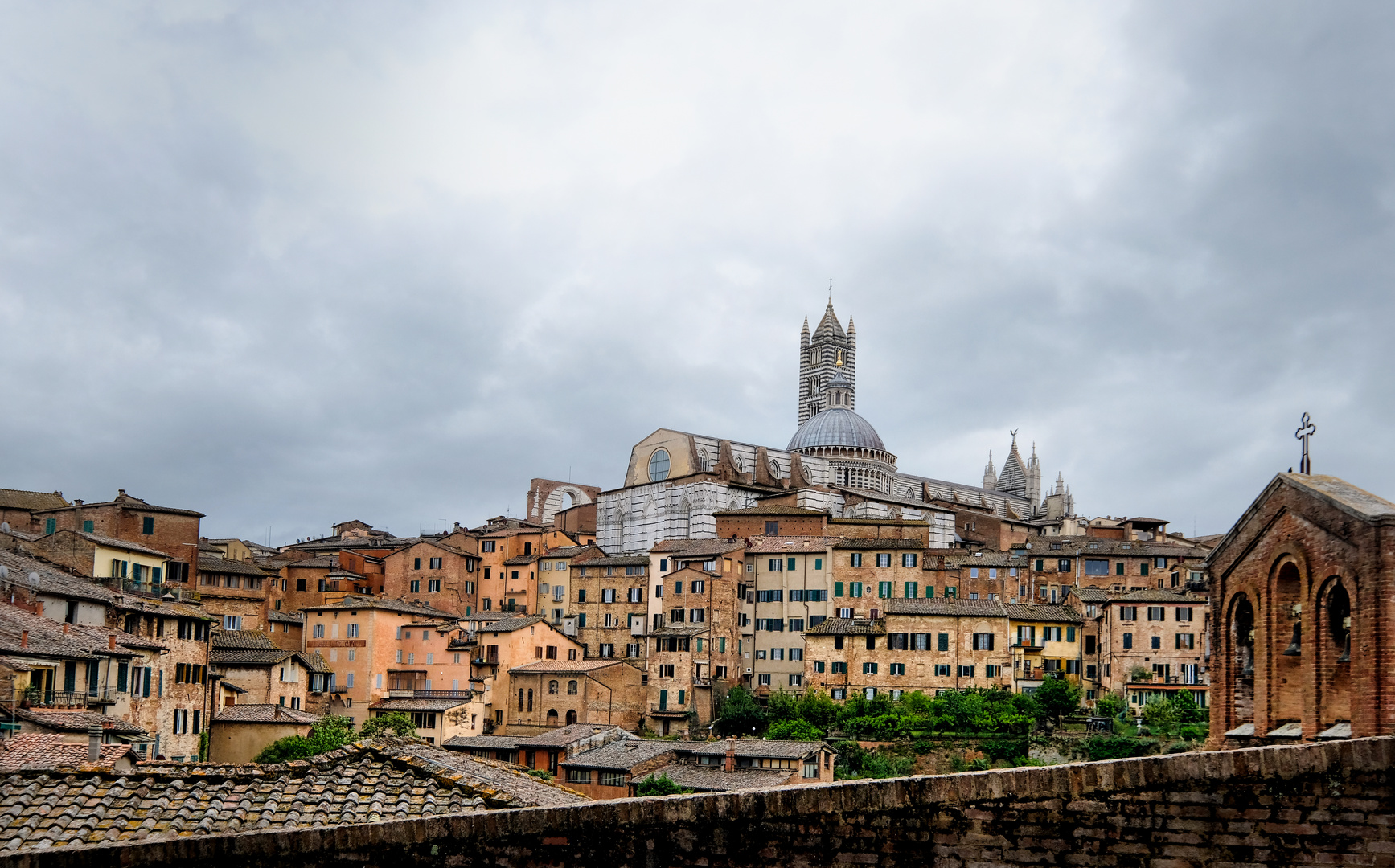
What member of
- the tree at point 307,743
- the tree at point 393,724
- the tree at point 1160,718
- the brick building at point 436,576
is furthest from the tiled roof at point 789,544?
the tree at point 307,743

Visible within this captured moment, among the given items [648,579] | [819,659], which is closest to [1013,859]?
[819,659]

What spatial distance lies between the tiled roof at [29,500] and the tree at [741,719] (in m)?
42.1

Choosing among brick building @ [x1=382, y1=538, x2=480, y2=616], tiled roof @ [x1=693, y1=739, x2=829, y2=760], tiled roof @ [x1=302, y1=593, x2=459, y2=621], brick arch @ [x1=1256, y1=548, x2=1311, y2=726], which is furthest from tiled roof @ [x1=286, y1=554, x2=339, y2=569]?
brick arch @ [x1=1256, y1=548, x2=1311, y2=726]

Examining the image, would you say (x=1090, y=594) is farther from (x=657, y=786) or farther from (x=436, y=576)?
(x=436, y=576)

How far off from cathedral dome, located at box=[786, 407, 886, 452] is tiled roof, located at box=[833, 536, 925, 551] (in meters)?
44.0

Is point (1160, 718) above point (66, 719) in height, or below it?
below

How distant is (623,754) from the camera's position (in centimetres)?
5962

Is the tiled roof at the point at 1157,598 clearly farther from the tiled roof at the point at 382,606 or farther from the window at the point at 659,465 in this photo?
the window at the point at 659,465

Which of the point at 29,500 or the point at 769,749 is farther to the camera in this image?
the point at 29,500

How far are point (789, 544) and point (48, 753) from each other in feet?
209

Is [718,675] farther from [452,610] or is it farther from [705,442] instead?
[705,442]

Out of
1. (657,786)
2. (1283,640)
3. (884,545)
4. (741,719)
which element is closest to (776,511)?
(884,545)

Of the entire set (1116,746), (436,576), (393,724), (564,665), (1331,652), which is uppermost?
(436,576)

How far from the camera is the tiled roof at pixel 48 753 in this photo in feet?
67.5
